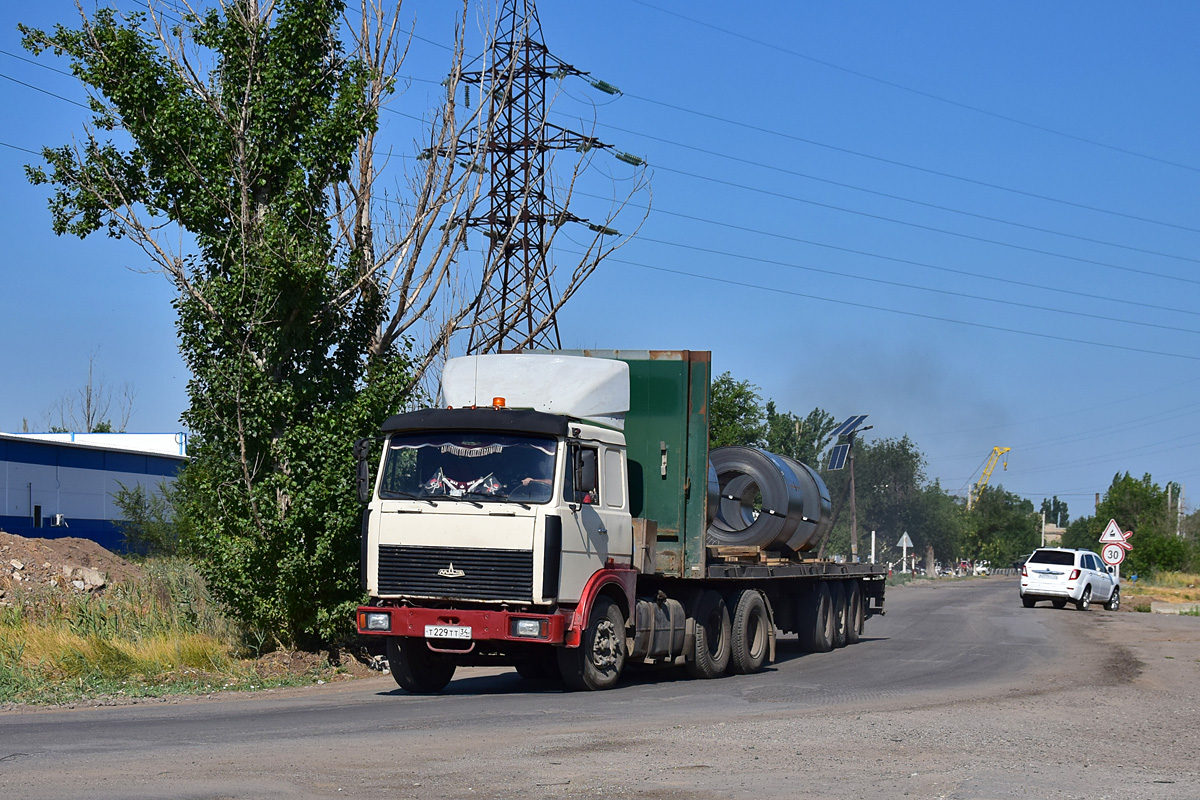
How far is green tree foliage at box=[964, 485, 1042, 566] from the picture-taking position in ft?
461

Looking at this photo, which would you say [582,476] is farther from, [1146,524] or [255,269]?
[1146,524]

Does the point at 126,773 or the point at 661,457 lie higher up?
the point at 661,457

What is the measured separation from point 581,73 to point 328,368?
738 inches

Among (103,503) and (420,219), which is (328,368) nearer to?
(420,219)

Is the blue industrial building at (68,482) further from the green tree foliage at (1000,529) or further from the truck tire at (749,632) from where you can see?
the green tree foliage at (1000,529)

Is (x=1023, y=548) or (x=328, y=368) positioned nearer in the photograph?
(x=328, y=368)

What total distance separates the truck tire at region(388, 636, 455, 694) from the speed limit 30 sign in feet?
99.8

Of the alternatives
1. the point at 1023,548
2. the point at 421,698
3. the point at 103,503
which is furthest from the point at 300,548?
the point at 1023,548

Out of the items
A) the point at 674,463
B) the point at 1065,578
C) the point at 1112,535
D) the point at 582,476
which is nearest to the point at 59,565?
the point at 674,463

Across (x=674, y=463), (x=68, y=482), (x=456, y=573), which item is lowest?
(x=456, y=573)

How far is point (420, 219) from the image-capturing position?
17141 mm

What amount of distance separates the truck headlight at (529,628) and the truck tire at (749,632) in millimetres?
4362

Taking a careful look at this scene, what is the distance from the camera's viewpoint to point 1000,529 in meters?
144

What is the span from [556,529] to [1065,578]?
27334mm
